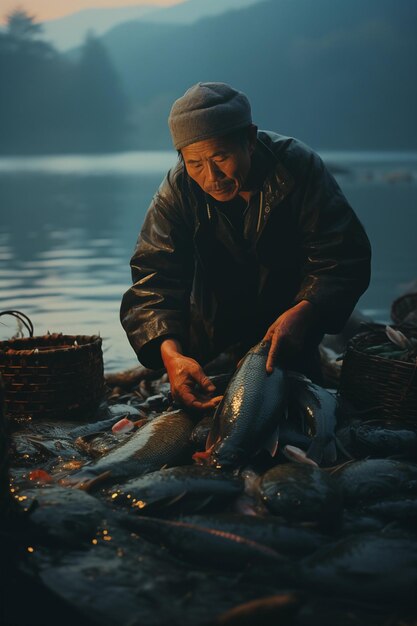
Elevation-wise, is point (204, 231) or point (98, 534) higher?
point (204, 231)

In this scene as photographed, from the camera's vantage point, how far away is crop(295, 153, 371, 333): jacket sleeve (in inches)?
208

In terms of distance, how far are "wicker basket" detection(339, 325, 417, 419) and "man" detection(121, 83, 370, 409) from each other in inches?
11.2

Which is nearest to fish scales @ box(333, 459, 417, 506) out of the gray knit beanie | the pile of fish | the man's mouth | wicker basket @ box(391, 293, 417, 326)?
the pile of fish

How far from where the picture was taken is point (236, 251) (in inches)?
220

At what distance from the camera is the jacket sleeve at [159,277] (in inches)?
218

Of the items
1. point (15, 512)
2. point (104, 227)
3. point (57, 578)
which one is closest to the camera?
point (57, 578)

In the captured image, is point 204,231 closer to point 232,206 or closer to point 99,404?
point 232,206

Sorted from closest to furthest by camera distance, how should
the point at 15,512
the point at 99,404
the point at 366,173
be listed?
the point at 15,512
the point at 99,404
the point at 366,173

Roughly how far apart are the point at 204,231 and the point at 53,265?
12.1 metres

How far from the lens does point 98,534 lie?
3.82m

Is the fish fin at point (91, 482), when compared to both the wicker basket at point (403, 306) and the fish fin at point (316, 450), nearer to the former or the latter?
the fish fin at point (316, 450)

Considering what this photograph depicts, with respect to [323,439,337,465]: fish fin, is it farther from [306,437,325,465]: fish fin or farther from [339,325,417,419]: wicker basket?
[339,325,417,419]: wicker basket

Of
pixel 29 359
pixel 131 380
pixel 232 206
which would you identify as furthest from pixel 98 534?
pixel 131 380

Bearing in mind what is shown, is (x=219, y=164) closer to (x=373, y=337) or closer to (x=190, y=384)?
(x=190, y=384)
